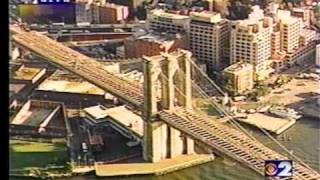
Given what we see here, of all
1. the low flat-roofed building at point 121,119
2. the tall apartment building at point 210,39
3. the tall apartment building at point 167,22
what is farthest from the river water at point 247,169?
the tall apartment building at point 167,22

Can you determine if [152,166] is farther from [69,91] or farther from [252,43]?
[252,43]

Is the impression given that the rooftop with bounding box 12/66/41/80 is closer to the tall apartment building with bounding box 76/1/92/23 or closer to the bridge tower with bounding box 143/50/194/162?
the tall apartment building with bounding box 76/1/92/23

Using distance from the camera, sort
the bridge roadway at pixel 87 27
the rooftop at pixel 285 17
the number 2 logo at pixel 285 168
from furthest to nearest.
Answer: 1. the rooftop at pixel 285 17
2. the bridge roadway at pixel 87 27
3. the number 2 logo at pixel 285 168

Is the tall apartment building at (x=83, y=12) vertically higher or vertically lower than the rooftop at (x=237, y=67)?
higher

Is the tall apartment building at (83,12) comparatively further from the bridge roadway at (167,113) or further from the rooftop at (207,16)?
the rooftop at (207,16)

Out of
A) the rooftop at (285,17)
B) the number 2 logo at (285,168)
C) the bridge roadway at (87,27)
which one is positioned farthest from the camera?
the rooftop at (285,17)
